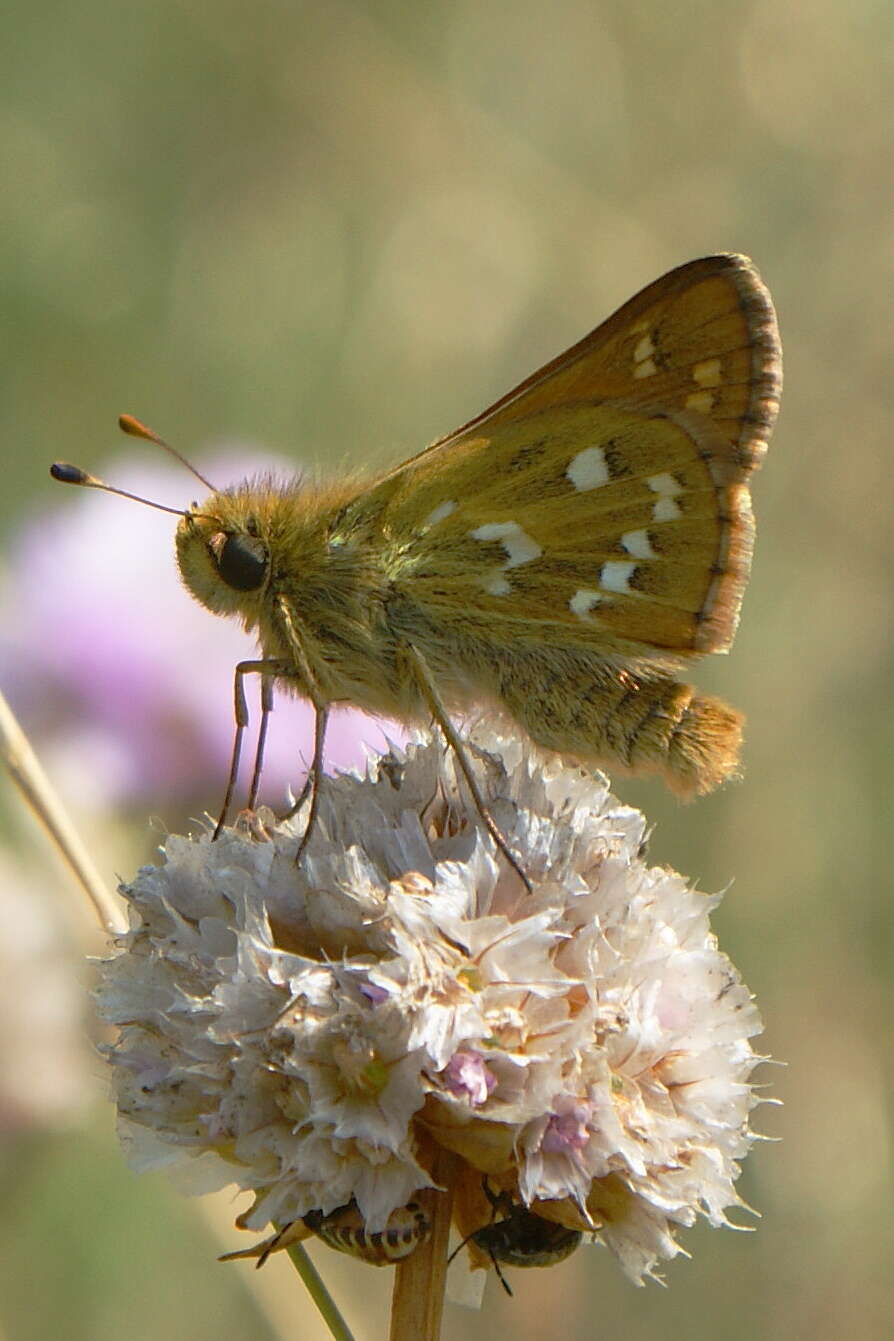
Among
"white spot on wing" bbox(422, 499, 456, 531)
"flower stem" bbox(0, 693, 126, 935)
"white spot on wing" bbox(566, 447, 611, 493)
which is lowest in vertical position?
"flower stem" bbox(0, 693, 126, 935)

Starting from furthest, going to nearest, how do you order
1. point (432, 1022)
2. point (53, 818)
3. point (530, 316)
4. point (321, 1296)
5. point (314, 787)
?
1. point (530, 316)
2. point (53, 818)
3. point (314, 787)
4. point (321, 1296)
5. point (432, 1022)

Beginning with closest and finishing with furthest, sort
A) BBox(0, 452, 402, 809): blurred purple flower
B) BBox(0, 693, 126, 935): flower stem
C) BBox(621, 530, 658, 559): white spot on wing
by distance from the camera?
1. BBox(0, 693, 126, 935): flower stem
2. BBox(621, 530, 658, 559): white spot on wing
3. BBox(0, 452, 402, 809): blurred purple flower

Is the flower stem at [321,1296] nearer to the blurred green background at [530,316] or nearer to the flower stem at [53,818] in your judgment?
the flower stem at [53,818]

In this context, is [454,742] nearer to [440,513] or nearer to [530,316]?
[440,513]

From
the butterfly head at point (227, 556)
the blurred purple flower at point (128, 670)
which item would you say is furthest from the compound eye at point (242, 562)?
the blurred purple flower at point (128, 670)

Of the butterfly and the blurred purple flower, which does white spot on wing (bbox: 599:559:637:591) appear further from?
the blurred purple flower

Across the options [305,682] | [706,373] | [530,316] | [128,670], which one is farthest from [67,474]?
[530,316]

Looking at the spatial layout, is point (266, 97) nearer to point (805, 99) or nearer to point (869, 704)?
point (805, 99)

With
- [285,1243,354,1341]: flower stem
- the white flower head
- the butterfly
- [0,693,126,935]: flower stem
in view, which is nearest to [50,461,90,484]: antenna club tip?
the butterfly

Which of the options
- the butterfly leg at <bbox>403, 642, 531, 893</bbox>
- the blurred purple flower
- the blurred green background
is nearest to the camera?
the butterfly leg at <bbox>403, 642, 531, 893</bbox>
